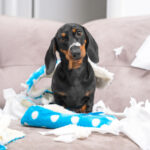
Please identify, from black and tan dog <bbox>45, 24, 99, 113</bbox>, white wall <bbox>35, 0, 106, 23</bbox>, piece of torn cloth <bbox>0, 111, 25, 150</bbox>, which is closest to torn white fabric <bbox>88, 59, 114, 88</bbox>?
black and tan dog <bbox>45, 24, 99, 113</bbox>

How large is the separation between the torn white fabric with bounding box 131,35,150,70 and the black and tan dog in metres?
0.36

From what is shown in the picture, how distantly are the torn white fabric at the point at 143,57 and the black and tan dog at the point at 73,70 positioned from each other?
0.36m

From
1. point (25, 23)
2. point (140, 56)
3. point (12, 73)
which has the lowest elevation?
point (12, 73)

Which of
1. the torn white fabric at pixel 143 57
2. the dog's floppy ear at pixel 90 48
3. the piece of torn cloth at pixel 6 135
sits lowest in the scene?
the piece of torn cloth at pixel 6 135

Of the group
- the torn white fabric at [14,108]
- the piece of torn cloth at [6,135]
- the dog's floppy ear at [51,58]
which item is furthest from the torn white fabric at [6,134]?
the torn white fabric at [14,108]

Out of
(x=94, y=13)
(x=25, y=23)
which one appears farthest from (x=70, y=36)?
(x=94, y=13)

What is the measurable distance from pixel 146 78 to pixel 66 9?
1631mm

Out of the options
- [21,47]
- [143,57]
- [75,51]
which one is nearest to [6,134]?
[75,51]

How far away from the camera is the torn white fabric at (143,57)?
1272mm

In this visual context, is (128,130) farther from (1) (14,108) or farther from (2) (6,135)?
(1) (14,108)

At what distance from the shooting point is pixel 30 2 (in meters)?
2.54

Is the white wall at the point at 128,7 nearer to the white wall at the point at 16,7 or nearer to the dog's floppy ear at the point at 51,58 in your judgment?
the white wall at the point at 16,7

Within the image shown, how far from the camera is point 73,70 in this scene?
96 centimetres

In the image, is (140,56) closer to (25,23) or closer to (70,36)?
(70,36)
